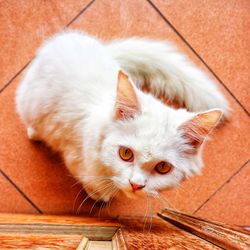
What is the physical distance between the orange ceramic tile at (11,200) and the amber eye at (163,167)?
817 millimetres

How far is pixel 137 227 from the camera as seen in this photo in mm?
1101

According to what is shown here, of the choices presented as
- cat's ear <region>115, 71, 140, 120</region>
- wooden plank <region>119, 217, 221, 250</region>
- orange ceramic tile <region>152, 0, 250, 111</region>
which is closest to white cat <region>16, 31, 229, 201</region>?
cat's ear <region>115, 71, 140, 120</region>

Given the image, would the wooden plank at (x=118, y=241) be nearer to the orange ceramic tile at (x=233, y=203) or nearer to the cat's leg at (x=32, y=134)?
the cat's leg at (x=32, y=134)

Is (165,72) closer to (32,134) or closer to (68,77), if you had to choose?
(68,77)

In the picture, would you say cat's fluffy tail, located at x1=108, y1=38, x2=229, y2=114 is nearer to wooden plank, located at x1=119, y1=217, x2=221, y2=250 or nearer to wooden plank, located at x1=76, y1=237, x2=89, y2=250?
wooden plank, located at x1=119, y1=217, x2=221, y2=250

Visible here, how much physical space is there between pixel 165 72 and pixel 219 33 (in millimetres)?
525

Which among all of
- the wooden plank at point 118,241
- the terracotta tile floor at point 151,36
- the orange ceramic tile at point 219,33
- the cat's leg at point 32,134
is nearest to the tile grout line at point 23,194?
the terracotta tile floor at point 151,36

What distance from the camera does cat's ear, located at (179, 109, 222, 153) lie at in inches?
37.0

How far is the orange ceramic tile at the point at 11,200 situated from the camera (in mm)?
1575

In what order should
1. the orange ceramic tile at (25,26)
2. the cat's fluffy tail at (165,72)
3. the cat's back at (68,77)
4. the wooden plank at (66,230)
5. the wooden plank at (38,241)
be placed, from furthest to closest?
the orange ceramic tile at (25,26) < the cat's fluffy tail at (165,72) < the cat's back at (68,77) < the wooden plank at (66,230) < the wooden plank at (38,241)

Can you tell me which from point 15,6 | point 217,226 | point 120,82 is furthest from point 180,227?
point 15,6

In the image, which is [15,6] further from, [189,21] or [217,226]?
[217,226]

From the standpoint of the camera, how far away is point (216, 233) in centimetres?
93

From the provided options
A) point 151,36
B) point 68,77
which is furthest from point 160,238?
point 151,36
